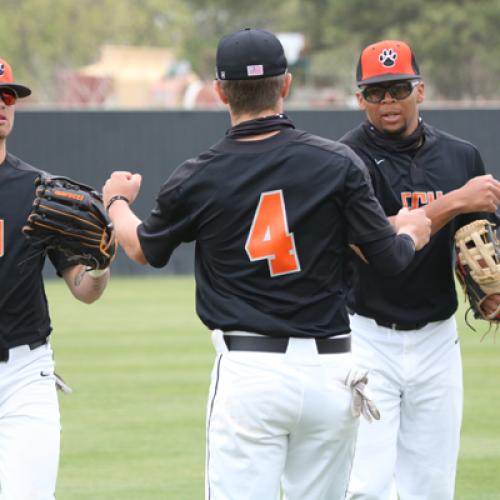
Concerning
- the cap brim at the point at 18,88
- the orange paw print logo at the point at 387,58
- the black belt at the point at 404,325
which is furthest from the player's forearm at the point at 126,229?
the orange paw print logo at the point at 387,58

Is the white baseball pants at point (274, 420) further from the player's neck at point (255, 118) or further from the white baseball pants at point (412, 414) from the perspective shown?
the white baseball pants at point (412, 414)

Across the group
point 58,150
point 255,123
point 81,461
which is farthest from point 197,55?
point 255,123

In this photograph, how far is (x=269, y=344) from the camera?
4289mm

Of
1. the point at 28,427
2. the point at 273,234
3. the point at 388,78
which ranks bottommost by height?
the point at 28,427

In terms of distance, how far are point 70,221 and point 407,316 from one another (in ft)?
5.58

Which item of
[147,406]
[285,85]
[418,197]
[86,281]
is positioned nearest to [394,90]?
[418,197]

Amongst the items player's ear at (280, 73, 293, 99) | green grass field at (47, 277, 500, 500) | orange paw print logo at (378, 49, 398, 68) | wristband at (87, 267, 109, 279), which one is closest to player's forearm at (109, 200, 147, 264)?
wristband at (87, 267, 109, 279)

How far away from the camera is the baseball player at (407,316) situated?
5664 mm

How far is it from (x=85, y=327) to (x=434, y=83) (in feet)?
113

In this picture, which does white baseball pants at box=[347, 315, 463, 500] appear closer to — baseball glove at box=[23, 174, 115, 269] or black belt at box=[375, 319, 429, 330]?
black belt at box=[375, 319, 429, 330]

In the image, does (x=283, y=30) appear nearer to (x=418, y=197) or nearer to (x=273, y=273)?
(x=418, y=197)

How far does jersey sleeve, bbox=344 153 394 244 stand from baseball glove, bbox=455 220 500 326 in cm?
124

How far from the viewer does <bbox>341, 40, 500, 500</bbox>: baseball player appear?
5.66 metres

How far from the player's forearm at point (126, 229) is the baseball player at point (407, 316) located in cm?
145
